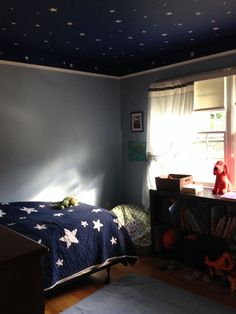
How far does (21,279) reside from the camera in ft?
3.10

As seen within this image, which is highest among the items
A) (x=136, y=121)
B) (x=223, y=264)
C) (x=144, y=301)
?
(x=136, y=121)

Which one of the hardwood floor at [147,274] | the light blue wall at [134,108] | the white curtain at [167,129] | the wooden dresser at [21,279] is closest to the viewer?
the wooden dresser at [21,279]

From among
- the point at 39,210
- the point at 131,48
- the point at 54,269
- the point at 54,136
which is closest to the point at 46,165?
the point at 54,136

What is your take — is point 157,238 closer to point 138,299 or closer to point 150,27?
point 138,299

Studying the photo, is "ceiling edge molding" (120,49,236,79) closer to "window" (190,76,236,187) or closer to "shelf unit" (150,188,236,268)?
"window" (190,76,236,187)

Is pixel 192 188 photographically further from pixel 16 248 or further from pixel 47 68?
pixel 16 248

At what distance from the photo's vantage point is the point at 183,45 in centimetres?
326

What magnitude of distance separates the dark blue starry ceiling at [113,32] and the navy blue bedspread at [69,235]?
5.40 ft

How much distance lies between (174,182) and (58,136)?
1465 mm

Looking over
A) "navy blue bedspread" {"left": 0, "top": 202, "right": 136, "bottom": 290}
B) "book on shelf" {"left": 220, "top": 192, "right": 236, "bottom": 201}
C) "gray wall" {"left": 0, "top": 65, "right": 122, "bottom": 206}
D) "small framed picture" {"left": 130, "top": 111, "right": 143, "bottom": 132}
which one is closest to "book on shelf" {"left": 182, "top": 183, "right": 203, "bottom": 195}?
"book on shelf" {"left": 220, "top": 192, "right": 236, "bottom": 201}

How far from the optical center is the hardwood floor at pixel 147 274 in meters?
2.60

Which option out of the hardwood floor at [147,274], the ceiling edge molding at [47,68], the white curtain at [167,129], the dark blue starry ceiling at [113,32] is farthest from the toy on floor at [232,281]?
the ceiling edge molding at [47,68]

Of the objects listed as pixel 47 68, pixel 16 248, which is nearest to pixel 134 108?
pixel 47 68

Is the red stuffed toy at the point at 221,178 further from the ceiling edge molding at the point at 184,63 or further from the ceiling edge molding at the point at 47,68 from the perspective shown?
the ceiling edge molding at the point at 47,68
